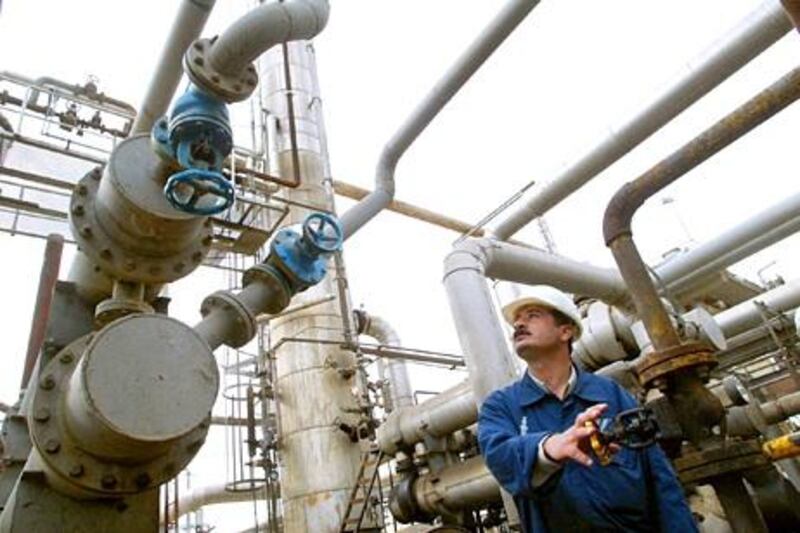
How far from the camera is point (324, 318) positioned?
15.7ft

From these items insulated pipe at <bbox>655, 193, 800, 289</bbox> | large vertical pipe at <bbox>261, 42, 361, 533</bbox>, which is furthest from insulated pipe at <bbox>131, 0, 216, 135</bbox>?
insulated pipe at <bbox>655, 193, 800, 289</bbox>

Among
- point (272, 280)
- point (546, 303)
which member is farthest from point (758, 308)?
point (272, 280)

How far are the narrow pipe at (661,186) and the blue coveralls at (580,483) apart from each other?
36 cm

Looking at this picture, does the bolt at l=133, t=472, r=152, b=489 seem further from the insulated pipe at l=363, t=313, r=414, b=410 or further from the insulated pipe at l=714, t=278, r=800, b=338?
the insulated pipe at l=363, t=313, r=414, b=410

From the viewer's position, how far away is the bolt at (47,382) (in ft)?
4.52

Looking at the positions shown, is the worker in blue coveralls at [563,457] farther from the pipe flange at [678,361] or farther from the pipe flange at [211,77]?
the pipe flange at [211,77]

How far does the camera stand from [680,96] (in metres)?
3.65

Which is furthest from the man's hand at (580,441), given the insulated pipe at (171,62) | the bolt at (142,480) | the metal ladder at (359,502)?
the metal ladder at (359,502)

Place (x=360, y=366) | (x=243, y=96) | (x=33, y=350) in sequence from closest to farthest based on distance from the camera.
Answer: (x=243, y=96), (x=33, y=350), (x=360, y=366)

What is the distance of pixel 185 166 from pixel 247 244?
215 cm

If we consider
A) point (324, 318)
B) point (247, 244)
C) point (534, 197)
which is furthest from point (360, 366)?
point (534, 197)

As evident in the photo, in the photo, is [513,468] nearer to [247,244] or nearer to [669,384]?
[669,384]

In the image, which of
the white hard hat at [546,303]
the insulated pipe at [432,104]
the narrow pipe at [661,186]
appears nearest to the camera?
the narrow pipe at [661,186]

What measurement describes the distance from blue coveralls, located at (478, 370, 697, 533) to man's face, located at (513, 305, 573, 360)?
20cm
